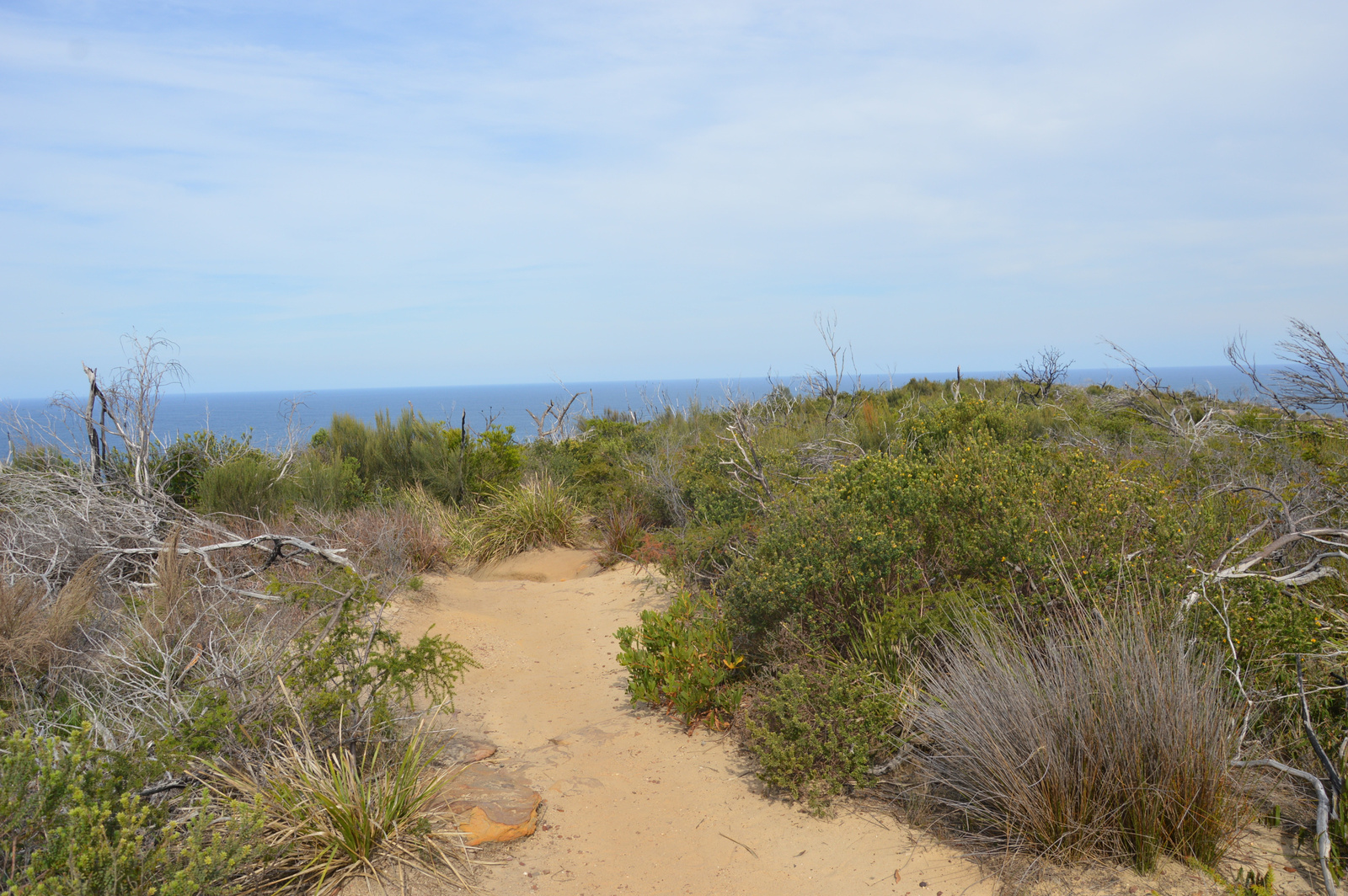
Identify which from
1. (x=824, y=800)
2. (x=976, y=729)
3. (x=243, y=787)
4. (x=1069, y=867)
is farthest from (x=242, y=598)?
(x=1069, y=867)

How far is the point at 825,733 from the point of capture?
4.46 m

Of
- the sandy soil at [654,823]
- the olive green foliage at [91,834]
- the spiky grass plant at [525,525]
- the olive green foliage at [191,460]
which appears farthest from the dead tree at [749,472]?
the olive green foliage at [191,460]

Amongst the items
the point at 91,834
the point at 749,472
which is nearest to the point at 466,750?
the point at 91,834

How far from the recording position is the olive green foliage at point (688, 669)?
5.35 meters

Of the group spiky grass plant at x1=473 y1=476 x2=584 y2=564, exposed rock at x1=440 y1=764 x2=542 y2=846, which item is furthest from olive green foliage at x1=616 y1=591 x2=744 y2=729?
spiky grass plant at x1=473 y1=476 x2=584 y2=564

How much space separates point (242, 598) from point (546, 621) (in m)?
3.00

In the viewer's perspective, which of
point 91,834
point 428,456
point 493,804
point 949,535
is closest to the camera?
point 91,834

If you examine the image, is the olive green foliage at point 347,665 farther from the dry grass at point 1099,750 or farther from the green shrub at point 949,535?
the dry grass at point 1099,750

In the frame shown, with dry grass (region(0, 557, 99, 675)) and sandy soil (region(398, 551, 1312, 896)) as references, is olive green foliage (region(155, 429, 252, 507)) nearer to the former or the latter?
dry grass (region(0, 557, 99, 675))

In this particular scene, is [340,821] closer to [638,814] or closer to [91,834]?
[91,834]

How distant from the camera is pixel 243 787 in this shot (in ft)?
11.6

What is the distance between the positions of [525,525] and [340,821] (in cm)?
700

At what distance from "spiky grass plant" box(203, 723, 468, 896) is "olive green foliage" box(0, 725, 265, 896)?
9.7 inches

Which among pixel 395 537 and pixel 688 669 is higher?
pixel 395 537
